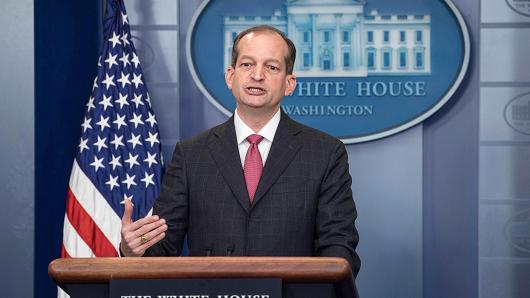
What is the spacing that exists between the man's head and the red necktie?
0.29 ft

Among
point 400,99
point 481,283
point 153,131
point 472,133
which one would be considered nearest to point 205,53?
point 153,131

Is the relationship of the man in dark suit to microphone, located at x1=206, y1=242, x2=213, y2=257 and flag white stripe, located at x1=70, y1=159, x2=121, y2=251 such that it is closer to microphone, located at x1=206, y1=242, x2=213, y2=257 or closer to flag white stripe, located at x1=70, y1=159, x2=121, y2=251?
microphone, located at x1=206, y1=242, x2=213, y2=257

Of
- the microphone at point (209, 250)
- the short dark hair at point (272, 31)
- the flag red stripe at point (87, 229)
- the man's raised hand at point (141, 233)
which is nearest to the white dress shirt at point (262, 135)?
the short dark hair at point (272, 31)

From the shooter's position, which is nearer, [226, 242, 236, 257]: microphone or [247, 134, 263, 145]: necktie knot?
[226, 242, 236, 257]: microphone

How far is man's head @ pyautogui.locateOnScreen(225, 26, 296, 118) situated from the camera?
2.01 metres

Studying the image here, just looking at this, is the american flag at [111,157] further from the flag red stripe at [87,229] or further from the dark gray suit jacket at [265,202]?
the dark gray suit jacket at [265,202]

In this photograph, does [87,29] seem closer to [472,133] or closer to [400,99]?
[400,99]

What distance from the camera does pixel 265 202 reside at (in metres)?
1.97

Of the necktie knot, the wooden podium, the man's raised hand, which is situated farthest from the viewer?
the necktie knot

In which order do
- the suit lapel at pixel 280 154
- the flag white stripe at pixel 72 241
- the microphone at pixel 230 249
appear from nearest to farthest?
the microphone at pixel 230 249 < the suit lapel at pixel 280 154 < the flag white stripe at pixel 72 241

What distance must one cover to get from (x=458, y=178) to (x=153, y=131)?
1.38 m

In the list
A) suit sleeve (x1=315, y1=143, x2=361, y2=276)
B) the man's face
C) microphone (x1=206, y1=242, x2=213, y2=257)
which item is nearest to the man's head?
the man's face

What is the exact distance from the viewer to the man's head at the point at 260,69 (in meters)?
2.01

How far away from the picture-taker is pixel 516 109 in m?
3.45
